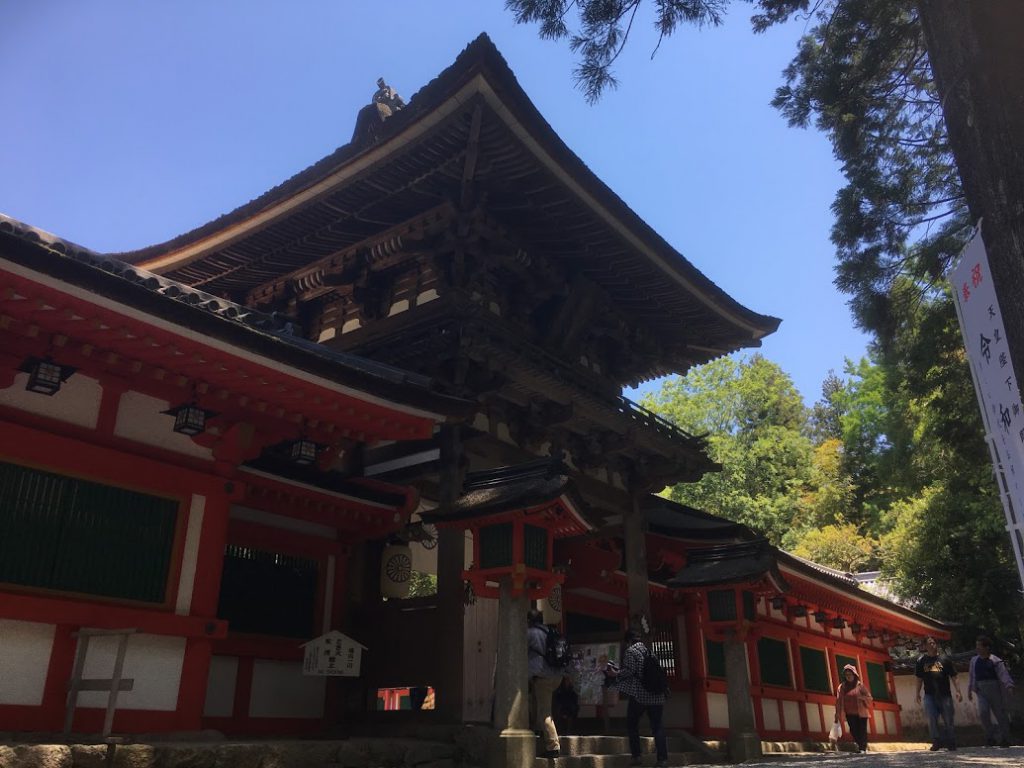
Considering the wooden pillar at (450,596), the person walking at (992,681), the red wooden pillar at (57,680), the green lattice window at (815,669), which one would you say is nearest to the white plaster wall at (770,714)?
the green lattice window at (815,669)

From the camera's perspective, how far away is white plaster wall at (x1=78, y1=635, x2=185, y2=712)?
267 inches

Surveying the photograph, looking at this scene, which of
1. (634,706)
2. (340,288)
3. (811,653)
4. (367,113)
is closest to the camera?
(634,706)

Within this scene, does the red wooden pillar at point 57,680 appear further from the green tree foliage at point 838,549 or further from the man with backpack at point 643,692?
the green tree foliage at point 838,549

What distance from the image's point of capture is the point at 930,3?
680 cm

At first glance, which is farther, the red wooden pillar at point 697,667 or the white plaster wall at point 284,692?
the red wooden pillar at point 697,667

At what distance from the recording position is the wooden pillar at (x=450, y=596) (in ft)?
31.5

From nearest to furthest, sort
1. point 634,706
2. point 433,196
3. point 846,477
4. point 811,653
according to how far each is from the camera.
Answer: point 634,706 < point 433,196 < point 811,653 < point 846,477

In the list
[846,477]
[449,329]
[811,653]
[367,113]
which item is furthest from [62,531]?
[846,477]

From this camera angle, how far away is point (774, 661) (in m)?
18.4

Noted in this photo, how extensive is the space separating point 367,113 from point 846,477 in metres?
39.4

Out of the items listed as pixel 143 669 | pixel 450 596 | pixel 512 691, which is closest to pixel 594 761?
pixel 512 691

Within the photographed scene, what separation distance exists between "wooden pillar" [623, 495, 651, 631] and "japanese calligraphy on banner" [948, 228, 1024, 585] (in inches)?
342

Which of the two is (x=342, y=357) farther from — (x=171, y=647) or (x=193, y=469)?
(x=171, y=647)

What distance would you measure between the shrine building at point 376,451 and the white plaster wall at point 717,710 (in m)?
0.06
